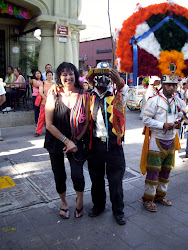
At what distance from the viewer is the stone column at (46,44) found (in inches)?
362

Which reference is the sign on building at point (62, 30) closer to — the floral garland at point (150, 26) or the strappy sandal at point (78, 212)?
the floral garland at point (150, 26)

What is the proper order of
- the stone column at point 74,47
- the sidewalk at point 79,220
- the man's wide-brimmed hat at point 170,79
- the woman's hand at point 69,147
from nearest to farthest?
the sidewalk at point 79,220 < the woman's hand at point 69,147 < the man's wide-brimmed hat at point 170,79 < the stone column at point 74,47

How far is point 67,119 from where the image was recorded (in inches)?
120

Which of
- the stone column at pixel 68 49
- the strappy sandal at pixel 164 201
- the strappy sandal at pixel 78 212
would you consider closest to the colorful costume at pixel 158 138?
the strappy sandal at pixel 164 201

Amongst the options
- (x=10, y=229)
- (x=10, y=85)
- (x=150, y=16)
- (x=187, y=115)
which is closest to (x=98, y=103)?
(x=150, y=16)

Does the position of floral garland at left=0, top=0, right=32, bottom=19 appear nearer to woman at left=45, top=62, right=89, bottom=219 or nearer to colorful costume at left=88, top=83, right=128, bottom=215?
woman at left=45, top=62, right=89, bottom=219

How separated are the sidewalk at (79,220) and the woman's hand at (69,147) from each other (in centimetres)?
93

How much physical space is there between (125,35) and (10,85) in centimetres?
626

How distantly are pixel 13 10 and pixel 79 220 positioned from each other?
26.5 ft

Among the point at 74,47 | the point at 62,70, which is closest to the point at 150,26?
the point at 62,70

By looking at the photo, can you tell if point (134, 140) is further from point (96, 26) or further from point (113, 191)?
point (96, 26)

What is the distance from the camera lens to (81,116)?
304 cm

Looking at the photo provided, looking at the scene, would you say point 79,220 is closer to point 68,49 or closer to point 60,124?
point 60,124

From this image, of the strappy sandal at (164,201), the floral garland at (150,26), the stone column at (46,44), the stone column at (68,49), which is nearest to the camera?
the floral garland at (150,26)
